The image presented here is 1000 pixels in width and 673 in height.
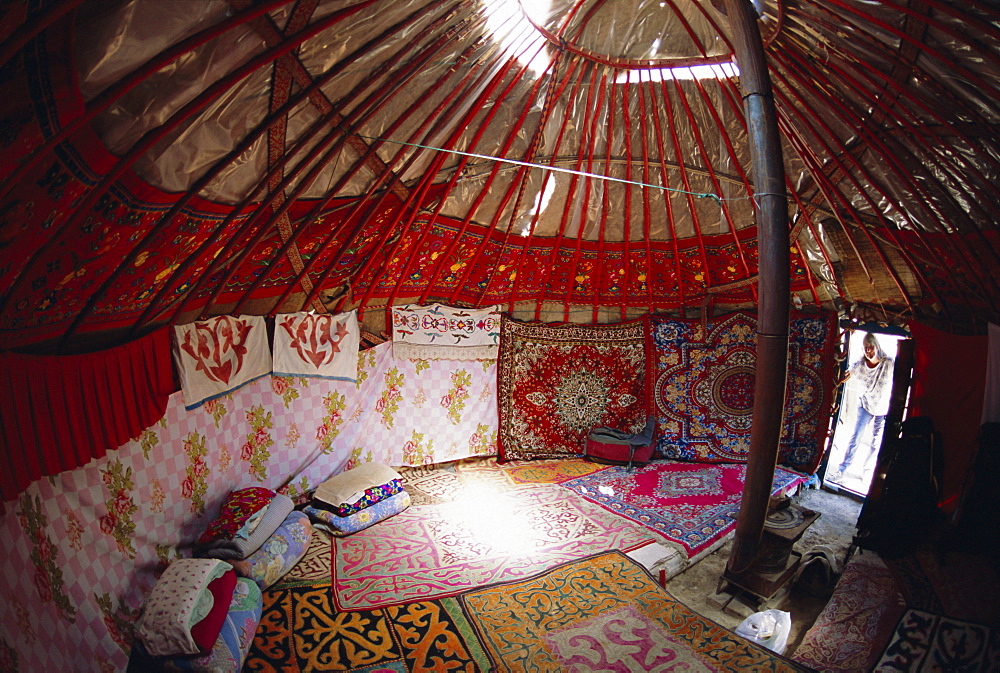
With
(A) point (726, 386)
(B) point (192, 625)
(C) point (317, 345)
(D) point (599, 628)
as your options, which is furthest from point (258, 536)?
(A) point (726, 386)

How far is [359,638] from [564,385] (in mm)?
3382

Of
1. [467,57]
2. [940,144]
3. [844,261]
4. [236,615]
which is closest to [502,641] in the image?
[236,615]

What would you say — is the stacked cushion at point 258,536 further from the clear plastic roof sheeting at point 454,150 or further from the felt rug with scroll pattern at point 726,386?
the felt rug with scroll pattern at point 726,386

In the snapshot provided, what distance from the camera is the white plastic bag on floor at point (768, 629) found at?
297cm

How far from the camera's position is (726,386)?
5.53 metres

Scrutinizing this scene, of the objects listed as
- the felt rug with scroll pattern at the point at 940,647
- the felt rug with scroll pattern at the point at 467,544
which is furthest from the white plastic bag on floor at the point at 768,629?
the felt rug with scroll pattern at the point at 467,544

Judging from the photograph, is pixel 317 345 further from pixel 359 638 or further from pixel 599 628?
pixel 599 628

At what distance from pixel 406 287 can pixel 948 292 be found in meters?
→ 4.37

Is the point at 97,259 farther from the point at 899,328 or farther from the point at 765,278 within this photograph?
the point at 899,328

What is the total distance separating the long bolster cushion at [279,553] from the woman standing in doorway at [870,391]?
4.98 m

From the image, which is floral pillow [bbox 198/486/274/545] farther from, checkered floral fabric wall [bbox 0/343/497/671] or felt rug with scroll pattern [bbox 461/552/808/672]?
felt rug with scroll pattern [bbox 461/552/808/672]

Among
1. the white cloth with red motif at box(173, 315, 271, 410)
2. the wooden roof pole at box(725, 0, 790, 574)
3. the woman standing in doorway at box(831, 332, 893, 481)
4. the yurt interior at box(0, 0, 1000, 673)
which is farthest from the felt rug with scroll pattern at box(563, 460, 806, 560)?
the white cloth with red motif at box(173, 315, 271, 410)

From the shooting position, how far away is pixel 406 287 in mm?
4730

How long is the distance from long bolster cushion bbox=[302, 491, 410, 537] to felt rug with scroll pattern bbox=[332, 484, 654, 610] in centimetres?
5
